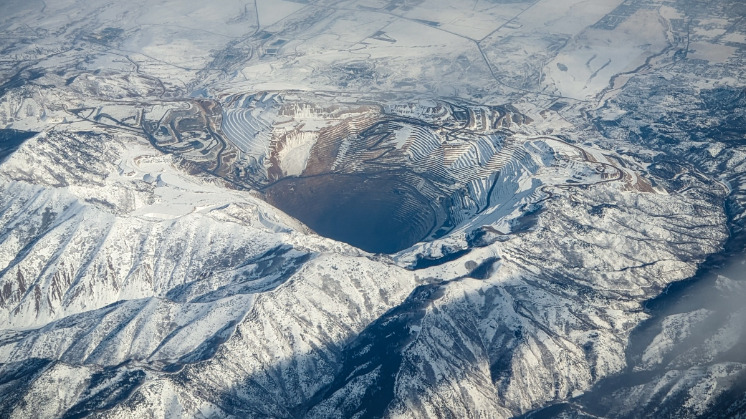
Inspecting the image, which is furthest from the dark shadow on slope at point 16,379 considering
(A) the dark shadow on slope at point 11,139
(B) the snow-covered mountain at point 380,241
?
(A) the dark shadow on slope at point 11,139

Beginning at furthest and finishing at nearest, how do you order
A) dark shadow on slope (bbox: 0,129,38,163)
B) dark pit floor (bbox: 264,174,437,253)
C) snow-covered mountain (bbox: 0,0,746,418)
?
1. dark shadow on slope (bbox: 0,129,38,163)
2. dark pit floor (bbox: 264,174,437,253)
3. snow-covered mountain (bbox: 0,0,746,418)

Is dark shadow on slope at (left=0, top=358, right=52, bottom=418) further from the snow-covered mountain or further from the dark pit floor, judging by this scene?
the dark pit floor

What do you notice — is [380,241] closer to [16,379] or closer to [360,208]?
[360,208]

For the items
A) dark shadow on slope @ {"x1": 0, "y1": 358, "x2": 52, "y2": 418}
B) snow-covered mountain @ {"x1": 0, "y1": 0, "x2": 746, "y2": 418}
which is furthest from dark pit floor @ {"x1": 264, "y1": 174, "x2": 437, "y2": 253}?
dark shadow on slope @ {"x1": 0, "y1": 358, "x2": 52, "y2": 418}

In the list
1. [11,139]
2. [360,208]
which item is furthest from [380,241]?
[11,139]

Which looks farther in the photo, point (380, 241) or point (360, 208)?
point (360, 208)

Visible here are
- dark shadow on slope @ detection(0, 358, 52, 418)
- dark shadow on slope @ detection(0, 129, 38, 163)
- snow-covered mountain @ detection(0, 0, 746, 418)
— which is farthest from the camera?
dark shadow on slope @ detection(0, 129, 38, 163)

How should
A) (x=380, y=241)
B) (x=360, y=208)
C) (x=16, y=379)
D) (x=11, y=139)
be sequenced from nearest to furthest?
(x=16, y=379) < (x=380, y=241) < (x=360, y=208) < (x=11, y=139)

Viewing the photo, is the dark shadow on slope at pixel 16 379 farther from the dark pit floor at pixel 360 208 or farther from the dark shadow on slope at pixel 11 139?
the dark pit floor at pixel 360 208

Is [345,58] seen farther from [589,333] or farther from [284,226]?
[589,333]
